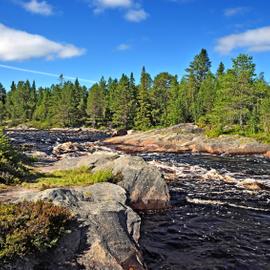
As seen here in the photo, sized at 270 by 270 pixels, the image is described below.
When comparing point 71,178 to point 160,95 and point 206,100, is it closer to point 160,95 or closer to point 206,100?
point 206,100

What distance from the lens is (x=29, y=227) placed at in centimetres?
1000

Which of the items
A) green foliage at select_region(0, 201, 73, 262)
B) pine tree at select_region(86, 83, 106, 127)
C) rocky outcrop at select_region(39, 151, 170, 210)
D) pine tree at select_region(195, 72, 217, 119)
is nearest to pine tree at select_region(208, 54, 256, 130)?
pine tree at select_region(195, 72, 217, 119)

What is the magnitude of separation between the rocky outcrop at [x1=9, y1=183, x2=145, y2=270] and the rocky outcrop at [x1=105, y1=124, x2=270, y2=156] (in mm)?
40490

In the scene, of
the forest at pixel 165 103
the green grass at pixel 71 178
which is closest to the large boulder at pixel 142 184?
the green grass at pixel 71 178

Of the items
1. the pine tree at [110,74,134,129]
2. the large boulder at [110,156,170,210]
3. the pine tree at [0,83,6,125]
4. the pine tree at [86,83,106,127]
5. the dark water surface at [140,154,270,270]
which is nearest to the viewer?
the dark water surface at [140,154,270,270]

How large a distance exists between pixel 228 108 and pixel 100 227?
60269 millimetres

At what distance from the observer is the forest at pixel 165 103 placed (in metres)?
67.9

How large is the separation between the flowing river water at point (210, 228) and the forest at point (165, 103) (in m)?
35.3

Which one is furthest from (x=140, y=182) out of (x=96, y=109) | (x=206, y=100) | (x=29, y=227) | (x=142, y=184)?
(x=96, y=109)

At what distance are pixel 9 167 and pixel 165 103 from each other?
87291 mm

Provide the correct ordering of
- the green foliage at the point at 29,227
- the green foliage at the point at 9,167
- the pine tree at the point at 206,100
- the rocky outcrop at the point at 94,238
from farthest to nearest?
1. the pine tree at the point at 206,100
2. the green foliage at the point at 9,167
3. the rocky outcrop at the point at 94,238
4. the green foliage at the point at 29,227

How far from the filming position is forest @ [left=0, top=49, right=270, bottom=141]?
223 feet

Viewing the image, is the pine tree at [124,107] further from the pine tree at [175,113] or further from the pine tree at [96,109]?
the pine tree at [96,109]

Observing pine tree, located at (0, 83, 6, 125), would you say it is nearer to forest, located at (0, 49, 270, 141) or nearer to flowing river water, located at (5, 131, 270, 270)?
forest, located at (0, 49, 270, 141)
